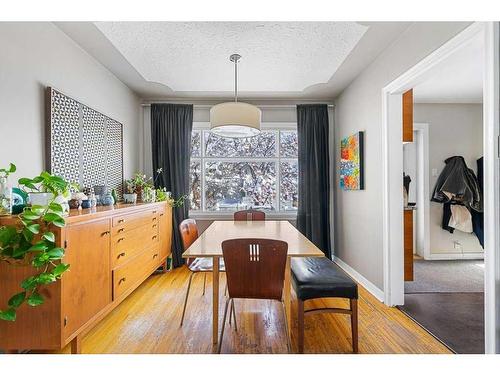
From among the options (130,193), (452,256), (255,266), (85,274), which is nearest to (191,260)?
(85,274)

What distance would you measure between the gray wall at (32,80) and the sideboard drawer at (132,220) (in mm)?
680

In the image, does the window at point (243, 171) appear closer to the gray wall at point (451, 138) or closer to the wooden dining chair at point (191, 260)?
the wooden dining chair at point (191, 260)

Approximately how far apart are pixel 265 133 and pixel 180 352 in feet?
10.3

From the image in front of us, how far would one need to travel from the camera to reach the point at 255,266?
5.74ft

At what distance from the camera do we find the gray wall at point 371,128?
2.18 metres

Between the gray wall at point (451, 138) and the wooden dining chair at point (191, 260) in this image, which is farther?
the gray wall at point (451, 138)

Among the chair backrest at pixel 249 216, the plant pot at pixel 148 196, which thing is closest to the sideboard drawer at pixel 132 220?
the plant pot at pixel 148 196

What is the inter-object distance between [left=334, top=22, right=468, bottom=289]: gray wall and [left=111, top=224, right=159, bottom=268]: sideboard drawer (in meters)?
2.35

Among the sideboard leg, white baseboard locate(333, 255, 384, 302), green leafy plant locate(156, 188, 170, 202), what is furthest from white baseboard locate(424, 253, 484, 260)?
the sideboard leg

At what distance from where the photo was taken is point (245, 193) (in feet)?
14.2

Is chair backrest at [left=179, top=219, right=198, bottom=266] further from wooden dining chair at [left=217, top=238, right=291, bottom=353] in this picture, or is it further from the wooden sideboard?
wooden dining chair at [left=217, top=238, right=291, bottom=353]

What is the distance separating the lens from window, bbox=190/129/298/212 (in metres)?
4.30
